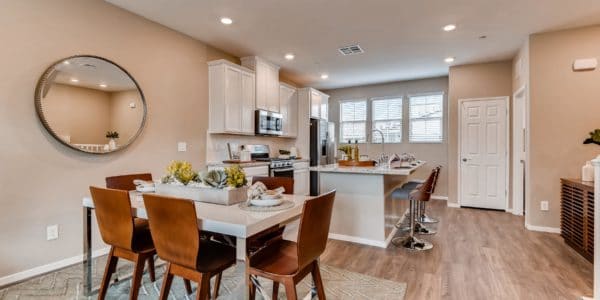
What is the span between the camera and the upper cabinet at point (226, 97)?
14.1 feet

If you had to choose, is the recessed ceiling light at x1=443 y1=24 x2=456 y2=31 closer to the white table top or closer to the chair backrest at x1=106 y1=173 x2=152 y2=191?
the white table top

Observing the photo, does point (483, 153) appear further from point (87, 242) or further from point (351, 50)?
point (87, 242)

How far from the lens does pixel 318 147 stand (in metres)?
6.29

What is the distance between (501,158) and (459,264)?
3.22 m

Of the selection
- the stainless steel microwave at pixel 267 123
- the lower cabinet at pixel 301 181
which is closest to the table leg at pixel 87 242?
the stainless steel microwave at pixel 267 123

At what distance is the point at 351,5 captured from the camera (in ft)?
10.5

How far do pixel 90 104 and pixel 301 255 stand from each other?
282 centimetres

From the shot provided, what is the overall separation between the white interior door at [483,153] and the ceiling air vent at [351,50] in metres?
2.27

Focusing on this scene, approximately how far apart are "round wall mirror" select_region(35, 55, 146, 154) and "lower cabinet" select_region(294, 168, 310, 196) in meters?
2.85

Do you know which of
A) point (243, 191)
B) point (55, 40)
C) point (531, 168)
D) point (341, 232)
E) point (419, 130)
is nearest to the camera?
point (243, 191)

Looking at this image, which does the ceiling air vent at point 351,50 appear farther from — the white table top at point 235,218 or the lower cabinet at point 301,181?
the white table top at point 235,218

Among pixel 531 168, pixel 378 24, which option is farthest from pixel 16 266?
pixel 531 168

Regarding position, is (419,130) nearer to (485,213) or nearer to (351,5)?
(485,213)

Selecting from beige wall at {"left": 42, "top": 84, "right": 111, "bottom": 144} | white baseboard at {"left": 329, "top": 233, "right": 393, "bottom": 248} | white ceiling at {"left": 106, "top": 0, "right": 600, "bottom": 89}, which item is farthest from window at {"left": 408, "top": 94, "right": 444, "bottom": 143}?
beige wall at {"left": 42, "top": 84, "right": 111, "bottom": 144}
